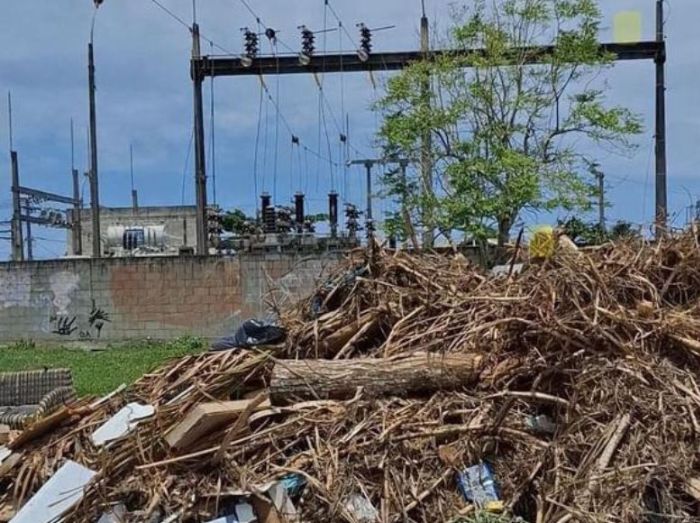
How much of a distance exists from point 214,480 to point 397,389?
971 mm

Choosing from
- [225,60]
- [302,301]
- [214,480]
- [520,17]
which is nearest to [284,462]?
[214,480]

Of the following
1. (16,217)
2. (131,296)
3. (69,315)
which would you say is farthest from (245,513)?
(16,217)

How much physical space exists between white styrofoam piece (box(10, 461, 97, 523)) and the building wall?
64.2 ft

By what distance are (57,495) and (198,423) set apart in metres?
0.73

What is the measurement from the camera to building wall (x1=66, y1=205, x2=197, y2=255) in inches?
909

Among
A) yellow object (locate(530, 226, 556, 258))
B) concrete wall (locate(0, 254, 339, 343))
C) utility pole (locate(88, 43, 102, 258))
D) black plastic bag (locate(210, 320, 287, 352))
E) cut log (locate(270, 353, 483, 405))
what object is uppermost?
utility pole (locate(88, 43, 102, 258))

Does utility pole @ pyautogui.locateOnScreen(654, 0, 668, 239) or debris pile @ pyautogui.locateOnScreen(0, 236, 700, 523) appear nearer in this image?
debris pile @ pyautogui.locateOnScreen(0, 236, 700, 523)

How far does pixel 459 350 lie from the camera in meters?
3.88

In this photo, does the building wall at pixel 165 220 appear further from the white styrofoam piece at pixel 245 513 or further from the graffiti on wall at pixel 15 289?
the white styrofoam piece at pixel 245 513

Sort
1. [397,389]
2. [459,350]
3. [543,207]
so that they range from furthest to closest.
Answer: [543,207] → [459,350] → [397,389]

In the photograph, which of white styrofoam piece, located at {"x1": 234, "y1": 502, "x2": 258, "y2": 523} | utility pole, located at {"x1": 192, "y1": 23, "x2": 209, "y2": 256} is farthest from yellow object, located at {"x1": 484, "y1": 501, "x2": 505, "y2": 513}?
utility pole, located at {"x1": 192, "y1": 23, "x2": 209, "y2": 256}

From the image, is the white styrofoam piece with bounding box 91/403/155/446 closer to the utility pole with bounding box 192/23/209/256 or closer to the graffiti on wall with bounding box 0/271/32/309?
the utility pole with bounding box 192/23/209/256

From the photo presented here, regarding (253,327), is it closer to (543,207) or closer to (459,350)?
(459,350)

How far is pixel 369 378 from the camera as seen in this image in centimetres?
364
